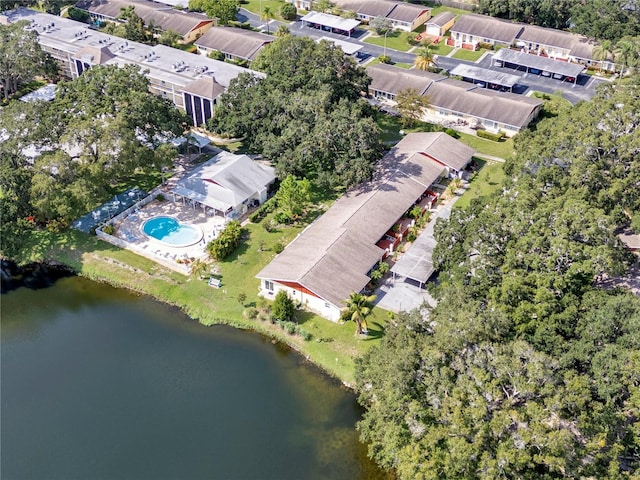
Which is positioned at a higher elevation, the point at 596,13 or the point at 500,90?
the point at 596,13

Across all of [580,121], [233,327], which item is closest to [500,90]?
[580,121]

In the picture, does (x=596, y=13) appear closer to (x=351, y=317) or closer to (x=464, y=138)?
(x=464, y=138)

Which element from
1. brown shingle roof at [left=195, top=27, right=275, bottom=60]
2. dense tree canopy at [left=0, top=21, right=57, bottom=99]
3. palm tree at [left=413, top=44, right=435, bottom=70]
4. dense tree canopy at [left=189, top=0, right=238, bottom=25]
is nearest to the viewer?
dense tree canopy at [left=0, top=21, right=57, bottom=99]

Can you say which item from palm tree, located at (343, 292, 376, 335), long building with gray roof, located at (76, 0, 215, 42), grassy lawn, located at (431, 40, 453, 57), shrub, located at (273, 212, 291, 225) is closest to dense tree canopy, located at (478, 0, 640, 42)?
grassy lawn, located at (431, 40, 453, 57)

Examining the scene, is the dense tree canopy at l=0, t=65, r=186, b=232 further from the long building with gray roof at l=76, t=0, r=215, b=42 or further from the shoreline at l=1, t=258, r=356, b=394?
the long building with gray roof at l=76, t=0, r=215, b=42

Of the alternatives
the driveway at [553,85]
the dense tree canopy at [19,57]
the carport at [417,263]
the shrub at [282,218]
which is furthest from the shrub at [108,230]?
the driveway at [553,85]

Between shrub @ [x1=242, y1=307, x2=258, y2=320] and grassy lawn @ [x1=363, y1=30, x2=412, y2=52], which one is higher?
grassy lawn @ [x1=363, y1=30, x2=412, y2=52]

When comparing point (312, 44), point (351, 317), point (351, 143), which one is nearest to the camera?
point (351, 317)
